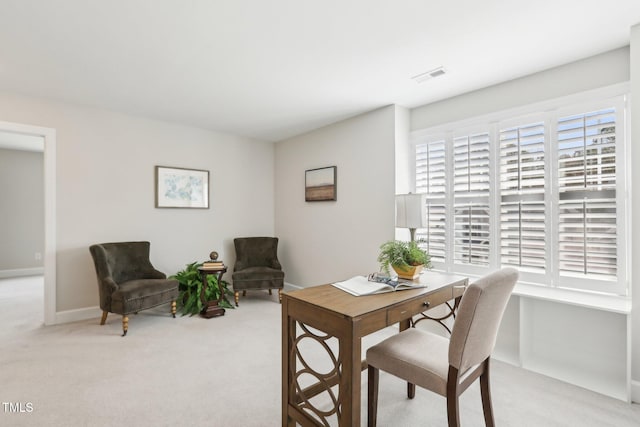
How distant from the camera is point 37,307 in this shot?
13.5 feet

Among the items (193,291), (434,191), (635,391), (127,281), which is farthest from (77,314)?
(635,391)

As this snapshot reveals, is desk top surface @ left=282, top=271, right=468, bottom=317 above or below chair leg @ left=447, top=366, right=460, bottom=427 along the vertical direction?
above

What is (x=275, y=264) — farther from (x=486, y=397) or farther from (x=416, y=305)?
(x=486, y=397)

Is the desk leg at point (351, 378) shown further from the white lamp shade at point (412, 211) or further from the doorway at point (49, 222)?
the doorway at point (49, 222)

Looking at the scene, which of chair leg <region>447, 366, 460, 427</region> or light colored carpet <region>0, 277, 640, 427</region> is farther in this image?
light colored carpet <region>0, 277, 640, 427</region>

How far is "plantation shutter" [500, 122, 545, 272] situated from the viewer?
2.72 metres

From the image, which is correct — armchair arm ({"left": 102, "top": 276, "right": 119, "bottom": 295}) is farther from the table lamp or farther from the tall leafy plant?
the table lamp

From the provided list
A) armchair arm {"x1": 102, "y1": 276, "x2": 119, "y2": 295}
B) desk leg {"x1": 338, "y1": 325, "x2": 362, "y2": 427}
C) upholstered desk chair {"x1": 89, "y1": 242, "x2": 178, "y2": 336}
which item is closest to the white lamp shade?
desk leg {"x1": 338, "y1": 325, "x2": 362, "y2": 427}

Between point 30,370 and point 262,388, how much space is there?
188 cm

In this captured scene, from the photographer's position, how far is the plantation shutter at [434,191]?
3.38 meters

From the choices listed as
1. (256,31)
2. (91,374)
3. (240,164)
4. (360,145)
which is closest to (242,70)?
(256,31)

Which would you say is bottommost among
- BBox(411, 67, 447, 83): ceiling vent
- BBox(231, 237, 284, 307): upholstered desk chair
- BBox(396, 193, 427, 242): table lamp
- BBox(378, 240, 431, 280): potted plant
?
BBox(231, 237, 284, 307): upholstered desk chair

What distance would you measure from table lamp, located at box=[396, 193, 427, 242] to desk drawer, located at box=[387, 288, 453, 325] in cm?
54

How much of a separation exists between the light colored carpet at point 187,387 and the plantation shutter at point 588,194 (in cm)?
98
